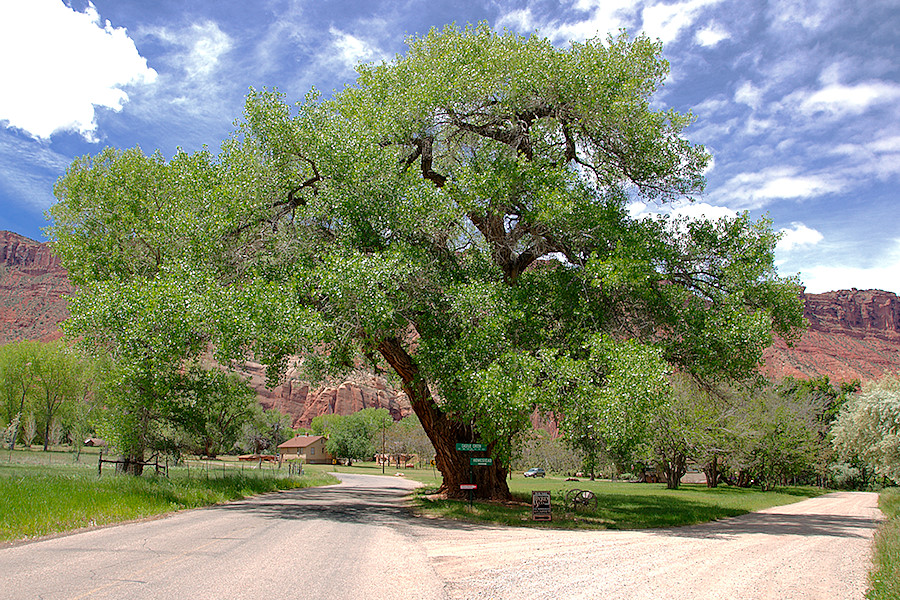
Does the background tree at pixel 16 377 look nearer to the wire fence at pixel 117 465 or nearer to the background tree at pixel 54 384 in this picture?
A: the background tree at pixel 54 384

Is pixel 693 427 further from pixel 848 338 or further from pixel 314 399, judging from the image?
pixel 848 338

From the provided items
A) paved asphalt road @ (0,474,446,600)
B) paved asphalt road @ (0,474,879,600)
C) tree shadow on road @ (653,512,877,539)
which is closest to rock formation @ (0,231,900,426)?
tree shadow on road @ (653,512,877,539)

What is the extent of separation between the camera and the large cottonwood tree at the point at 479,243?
1486cm

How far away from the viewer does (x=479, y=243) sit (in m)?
20.3

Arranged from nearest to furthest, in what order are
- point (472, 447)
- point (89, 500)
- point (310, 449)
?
1. point (89, 500)
2. point (472, 447)
3. point (310, 449)

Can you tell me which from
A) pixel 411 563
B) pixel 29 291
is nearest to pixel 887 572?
pixel 411 563

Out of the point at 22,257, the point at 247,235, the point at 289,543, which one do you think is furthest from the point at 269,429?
the point at 22,257

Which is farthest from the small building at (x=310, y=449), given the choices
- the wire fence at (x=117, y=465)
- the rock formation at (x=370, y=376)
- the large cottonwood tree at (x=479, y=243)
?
the large cottonwood tree at (x=479, y=243)

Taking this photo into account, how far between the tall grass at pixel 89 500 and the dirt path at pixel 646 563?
22.9 feet

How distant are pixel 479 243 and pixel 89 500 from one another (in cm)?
1355

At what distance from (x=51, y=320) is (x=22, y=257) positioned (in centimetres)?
6770

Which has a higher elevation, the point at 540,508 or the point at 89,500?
the point at 89,500

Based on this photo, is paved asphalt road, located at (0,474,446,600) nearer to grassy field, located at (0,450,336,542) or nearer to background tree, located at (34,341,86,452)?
grassy field, located at (0,450,336,542)

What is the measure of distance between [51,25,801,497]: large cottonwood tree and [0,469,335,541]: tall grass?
14.8 feet
